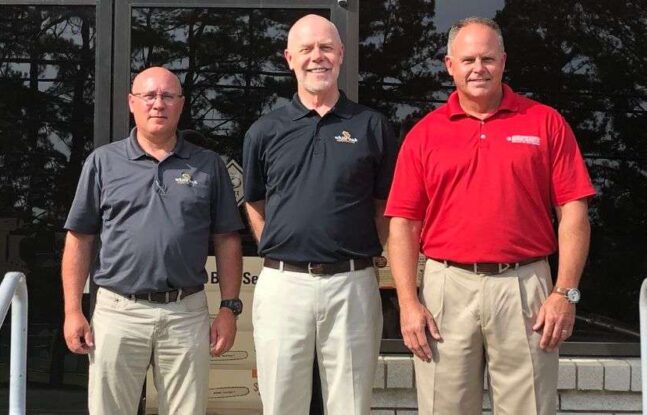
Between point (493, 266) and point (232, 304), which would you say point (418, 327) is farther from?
point (232, 304)

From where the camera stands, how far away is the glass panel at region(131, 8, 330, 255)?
13.7ft

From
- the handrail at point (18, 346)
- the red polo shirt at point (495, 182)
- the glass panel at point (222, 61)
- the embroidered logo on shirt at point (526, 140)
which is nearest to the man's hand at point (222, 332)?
the handrail at point (18, 346)

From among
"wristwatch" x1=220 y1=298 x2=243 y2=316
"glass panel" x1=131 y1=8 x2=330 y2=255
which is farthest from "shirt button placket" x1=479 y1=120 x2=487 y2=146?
"glass panel" x1=131 y1=8 x2=330 y2=255

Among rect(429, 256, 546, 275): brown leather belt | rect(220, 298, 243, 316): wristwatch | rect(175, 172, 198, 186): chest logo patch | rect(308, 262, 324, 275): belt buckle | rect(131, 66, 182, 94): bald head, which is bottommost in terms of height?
rect(220, 298, 243, 316): wristwatch

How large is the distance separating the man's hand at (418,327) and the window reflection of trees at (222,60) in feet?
5.37

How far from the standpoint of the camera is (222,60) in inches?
165

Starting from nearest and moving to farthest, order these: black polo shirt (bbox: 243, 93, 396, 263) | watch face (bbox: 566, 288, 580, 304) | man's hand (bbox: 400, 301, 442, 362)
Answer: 1. watch face (bbox: 566, 288, 580, 304)
2. man's hand (bbox: 400, 301, 442, 362)
3. black polo shirt (bbox: 243, 93, 396, 263)

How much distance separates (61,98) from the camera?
13.9 ft

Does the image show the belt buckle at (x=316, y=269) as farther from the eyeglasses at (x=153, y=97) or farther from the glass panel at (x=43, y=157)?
the glass panel at (x=43, y=157)

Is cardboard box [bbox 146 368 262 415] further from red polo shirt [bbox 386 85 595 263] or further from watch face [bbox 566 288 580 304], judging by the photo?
watch face [bbox 566 288 580 304]

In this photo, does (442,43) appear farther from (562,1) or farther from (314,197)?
(314,197)

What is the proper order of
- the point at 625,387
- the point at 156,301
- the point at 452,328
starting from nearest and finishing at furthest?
the point at 452,328
the point at 156,301
the point at 625,387

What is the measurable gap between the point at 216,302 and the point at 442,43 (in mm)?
1801

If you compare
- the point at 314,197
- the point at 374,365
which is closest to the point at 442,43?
the point at 314,197
